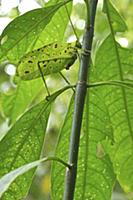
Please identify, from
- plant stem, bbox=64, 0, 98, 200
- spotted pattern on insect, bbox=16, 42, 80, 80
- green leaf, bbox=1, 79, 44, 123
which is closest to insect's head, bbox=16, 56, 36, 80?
spotted pattern on insect, bbox=16, 42, 80, 80

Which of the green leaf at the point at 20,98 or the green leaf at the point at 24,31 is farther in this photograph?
the green leaf at the point at 20,98

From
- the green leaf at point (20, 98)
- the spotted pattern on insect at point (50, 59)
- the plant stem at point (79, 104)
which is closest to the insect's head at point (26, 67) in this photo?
the spotted pattern on insect at point (50, 59)

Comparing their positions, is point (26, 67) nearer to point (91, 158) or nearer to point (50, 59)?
point (50, 59)

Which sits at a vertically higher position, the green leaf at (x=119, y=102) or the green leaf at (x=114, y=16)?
the green leaf at (x=114, y=16)

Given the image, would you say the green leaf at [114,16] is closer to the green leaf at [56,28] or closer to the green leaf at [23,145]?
the green leaf at [56,28]

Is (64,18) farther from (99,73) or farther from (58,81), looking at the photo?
(58,81)

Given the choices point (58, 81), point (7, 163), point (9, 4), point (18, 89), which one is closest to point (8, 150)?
point (7, 163)
